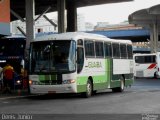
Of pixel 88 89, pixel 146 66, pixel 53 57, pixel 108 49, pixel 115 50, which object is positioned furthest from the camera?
pixel 146 66

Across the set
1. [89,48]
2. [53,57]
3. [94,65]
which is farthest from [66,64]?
[94,65]

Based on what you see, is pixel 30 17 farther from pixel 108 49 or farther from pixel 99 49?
pixel 99 49

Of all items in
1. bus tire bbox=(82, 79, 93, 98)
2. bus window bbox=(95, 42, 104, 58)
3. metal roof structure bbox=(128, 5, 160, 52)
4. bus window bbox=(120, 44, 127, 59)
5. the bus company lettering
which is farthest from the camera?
metal roof structure bbox=(128, 5, 160, 52)

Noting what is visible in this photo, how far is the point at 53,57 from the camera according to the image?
23172 millimetres

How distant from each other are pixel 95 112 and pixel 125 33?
3802 inches

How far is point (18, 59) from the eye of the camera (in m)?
34.8

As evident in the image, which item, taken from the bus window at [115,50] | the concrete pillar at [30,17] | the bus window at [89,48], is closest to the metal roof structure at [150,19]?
the concrete pillar at [30,17]

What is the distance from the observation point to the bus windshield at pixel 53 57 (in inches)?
907

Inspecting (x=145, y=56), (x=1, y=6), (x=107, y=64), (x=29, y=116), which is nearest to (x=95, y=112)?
(x=29, y=116)

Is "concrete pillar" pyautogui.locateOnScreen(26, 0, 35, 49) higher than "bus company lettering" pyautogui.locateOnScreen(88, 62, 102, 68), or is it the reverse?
"concrete pillar" pyautogui.locateOnScreen(26, 0, 35, 49)

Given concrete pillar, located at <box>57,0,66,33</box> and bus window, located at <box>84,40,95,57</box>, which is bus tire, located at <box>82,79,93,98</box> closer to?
bus window, located at <box>84,40,95,57</box>

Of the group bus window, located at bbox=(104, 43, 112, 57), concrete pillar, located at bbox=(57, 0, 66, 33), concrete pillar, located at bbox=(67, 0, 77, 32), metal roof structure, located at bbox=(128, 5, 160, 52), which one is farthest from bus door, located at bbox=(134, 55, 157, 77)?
bus window, located at bbox=(104, 43, 112, 57)

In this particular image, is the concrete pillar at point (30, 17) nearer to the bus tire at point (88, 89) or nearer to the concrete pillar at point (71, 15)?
the concrete pillar at point (71, 15)

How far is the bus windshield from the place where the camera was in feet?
75.6
